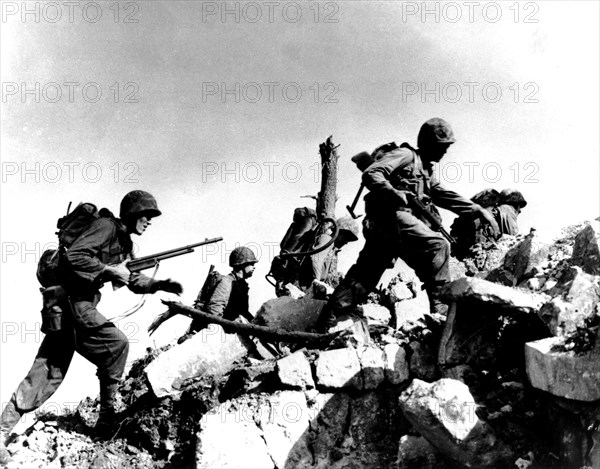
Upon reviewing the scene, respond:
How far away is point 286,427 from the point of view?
7145 millimetres

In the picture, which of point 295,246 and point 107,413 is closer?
point 107,413

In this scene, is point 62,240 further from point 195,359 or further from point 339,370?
point 339,370

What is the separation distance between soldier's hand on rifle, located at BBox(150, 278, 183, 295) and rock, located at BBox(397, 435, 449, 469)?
2.61 meters

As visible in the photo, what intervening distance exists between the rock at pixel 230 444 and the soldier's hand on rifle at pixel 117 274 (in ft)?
5.01

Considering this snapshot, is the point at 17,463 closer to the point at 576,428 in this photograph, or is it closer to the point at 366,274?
the point at 366,274

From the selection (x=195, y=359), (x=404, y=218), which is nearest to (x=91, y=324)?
(x=195, y=359)

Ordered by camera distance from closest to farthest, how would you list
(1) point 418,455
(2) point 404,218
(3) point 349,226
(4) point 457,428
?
(4) point 457,428
(1) point 418,455
(2) point 404,218
(3) point 349,226

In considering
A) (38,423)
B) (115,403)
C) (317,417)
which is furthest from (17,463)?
(317,417)

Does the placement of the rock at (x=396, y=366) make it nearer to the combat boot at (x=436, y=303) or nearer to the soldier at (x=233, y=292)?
the combat boot at (x=436, y=303)

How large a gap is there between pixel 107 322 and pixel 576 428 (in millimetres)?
4353

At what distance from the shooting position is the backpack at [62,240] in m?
7.29

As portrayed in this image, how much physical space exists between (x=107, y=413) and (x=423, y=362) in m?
3.20

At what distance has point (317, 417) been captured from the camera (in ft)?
23.7

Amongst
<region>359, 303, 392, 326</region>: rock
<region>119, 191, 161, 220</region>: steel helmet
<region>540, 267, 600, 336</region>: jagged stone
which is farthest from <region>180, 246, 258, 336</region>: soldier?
<region>540, 267, 600, 336</region>: jagged stone
